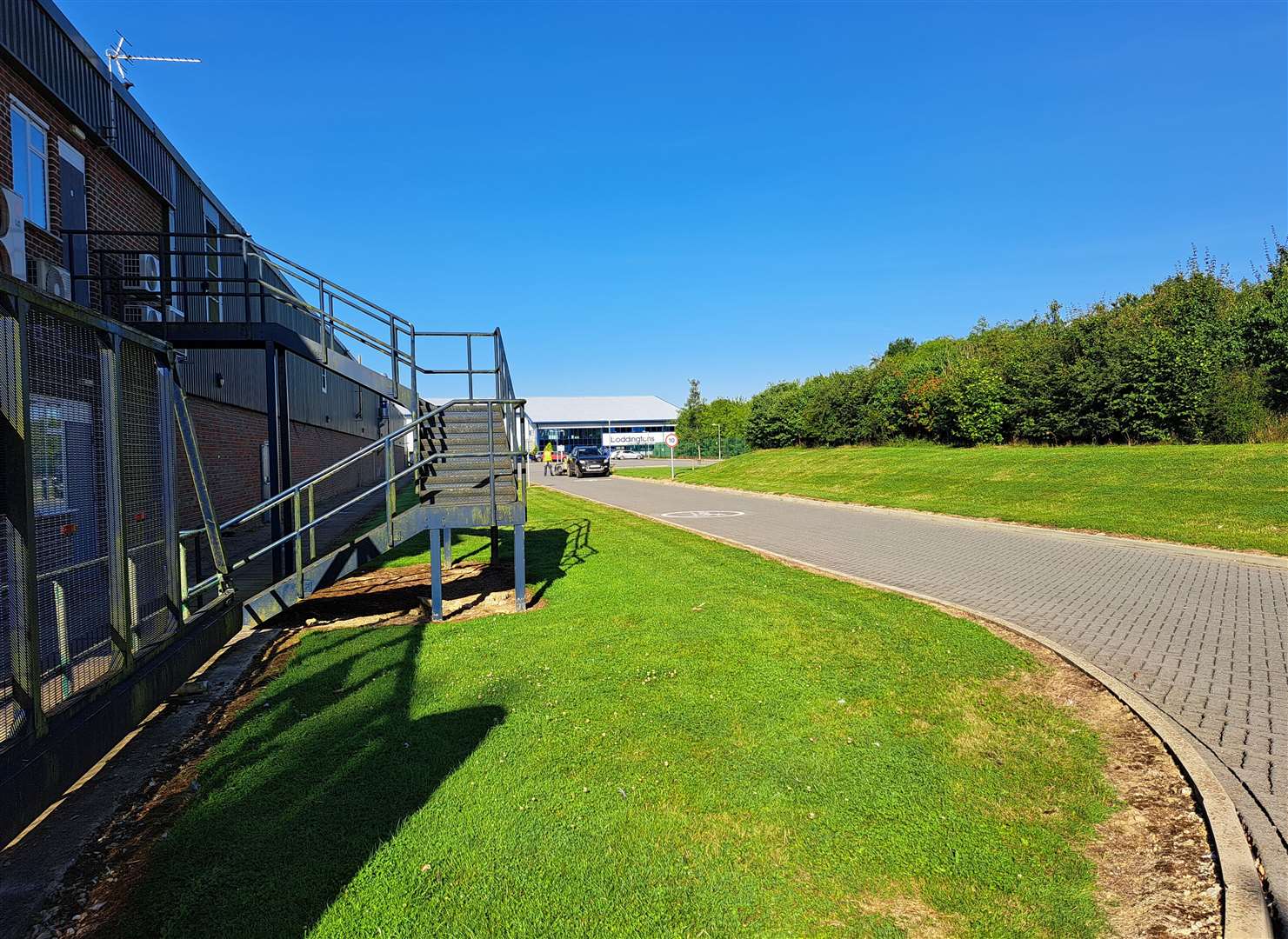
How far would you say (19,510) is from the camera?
2705 mm

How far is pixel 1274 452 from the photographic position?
16.2m

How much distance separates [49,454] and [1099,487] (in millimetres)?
19569

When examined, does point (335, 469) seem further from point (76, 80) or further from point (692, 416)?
point (692, 416)

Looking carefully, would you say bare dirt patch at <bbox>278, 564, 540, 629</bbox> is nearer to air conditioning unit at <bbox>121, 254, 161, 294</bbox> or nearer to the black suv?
air conditioning unit at <bbox>121, 254, 161, 294</bbox>

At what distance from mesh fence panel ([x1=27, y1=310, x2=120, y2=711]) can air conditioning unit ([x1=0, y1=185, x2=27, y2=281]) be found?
5530 mm

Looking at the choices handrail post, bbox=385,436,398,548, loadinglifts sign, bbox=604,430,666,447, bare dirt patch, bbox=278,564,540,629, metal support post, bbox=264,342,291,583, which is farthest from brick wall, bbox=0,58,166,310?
loadinglifts sign, bbox=604,430,666,447

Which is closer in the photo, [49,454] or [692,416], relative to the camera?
[49,454]

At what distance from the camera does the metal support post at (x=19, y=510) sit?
2660 mm

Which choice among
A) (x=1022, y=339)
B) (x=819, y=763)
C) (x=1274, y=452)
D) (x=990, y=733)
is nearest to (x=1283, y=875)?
(x=990, y=733)

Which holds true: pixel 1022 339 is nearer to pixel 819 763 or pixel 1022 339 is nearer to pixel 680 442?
pixel 819 763

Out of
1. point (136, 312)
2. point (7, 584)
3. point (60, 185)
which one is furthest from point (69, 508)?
point (136, 312)

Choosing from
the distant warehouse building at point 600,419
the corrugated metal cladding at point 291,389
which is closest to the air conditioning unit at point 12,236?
the corrugated metal cladding at point 291,389

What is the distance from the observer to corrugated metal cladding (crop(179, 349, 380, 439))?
42.0 ft

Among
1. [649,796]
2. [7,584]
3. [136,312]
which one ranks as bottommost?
[649,796]
